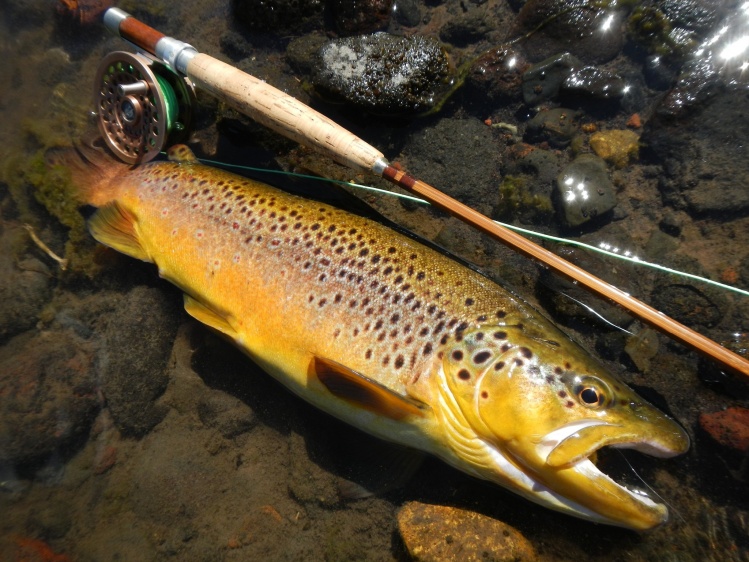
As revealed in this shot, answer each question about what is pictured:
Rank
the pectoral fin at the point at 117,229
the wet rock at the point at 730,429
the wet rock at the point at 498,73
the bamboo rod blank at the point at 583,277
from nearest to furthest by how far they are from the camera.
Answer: the bamboo rod blank at the point at 583,277 → the wet rock at the point at 730,429 → the pectoral fin at the point at 117,229 → the wet rock at the point at 498,73

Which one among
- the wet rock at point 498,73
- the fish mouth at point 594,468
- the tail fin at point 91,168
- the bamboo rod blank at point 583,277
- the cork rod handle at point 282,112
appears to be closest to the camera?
the fish mouth at point 594,468

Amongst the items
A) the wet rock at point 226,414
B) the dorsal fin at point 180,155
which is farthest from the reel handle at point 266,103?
the wet rock at point 226,414

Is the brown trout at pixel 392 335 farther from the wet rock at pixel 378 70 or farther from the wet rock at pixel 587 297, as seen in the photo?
the wet rock at pixel 378 70

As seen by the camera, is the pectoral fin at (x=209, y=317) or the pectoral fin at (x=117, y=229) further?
the pectoral fin at (x=117, y=229)

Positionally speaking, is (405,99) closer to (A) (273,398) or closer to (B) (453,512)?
(A) (273,398)

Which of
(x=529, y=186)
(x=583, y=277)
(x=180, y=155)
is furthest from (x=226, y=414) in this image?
(x=529, y=186)

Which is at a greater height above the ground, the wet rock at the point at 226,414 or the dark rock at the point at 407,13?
the dark rock at the point at 407,13

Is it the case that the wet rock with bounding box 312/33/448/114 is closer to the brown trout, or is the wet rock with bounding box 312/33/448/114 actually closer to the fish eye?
the brown trout

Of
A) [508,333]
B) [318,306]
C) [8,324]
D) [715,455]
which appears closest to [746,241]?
[715,455]
